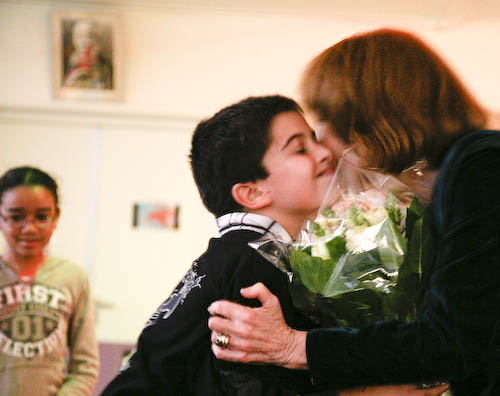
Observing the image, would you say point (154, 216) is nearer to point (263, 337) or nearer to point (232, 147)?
point (232, 147)

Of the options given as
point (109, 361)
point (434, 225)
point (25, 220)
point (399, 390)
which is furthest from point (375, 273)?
point (109, 361)

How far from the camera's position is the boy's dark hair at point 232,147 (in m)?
1.33

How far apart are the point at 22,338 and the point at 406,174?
150 cm

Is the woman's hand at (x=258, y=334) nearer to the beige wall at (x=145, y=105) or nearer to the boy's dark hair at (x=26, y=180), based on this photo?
the boy's dark hair at (x=26, y=180)

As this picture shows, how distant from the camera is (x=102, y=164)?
432 centimetres

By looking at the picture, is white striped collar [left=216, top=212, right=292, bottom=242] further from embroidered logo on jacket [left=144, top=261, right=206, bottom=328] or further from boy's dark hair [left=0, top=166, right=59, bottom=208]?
boy's dark hair [left=0, top=166, right=59, bottom=208]

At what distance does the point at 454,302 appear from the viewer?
36.4 inches

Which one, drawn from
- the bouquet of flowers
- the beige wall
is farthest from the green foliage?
the beige wall

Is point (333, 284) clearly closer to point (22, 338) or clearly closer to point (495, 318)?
point (495, 318)

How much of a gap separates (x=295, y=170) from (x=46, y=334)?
1.22 metres

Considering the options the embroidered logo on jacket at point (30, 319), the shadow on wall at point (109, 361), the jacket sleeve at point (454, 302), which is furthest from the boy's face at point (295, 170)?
the shadow on wall at point (109, 361)

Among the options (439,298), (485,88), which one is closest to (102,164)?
(485,88)

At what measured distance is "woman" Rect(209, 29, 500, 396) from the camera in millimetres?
930

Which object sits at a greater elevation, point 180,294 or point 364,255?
point 364,255
